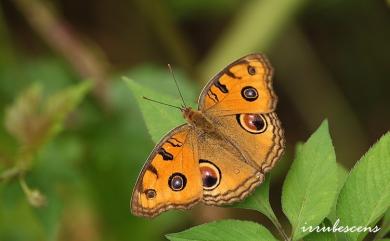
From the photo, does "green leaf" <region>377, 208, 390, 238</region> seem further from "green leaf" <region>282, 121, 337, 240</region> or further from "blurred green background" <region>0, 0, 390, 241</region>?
"blurred green background" <region>0, 0, 390, 241</region>

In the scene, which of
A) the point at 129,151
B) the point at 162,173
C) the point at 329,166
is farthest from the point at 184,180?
the point at 129,151

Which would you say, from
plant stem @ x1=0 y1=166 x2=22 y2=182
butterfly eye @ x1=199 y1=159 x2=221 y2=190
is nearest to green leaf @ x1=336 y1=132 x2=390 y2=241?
butterfly eye @ x1=199 y1=159 x2=221 y2=190

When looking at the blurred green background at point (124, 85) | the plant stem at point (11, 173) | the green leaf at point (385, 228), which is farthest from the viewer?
the blurred green background at point (124, 85)

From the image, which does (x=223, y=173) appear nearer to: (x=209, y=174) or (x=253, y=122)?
(x=209, y=174)

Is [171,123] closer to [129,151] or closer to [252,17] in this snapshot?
[129,151]

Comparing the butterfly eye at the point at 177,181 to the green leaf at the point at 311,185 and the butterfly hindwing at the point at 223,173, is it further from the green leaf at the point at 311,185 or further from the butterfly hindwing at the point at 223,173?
the green leaf at the point at 311,185

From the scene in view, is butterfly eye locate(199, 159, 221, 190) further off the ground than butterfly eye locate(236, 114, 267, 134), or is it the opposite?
butterfly eye locate(236, 114, 267, 134)

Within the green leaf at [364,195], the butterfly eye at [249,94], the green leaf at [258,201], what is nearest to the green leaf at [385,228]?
the green leaf at [364,195]
